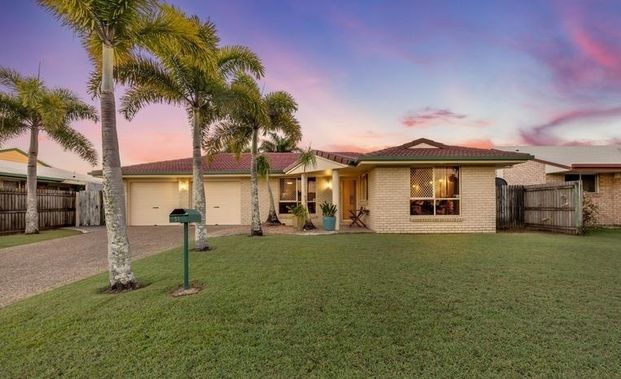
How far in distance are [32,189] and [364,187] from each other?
15.5 m

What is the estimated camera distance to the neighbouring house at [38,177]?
17.5 metres

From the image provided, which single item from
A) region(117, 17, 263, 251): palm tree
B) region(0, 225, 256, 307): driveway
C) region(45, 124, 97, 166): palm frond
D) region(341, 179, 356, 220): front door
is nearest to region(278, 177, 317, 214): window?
region(341, 179, 356, 220): front door

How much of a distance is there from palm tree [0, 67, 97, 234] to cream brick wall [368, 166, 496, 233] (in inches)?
553

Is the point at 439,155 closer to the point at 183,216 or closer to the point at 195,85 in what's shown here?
the point at 195,85

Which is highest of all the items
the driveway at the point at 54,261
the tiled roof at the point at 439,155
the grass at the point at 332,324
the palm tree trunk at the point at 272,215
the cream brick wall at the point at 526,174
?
the tiled roof at the point at 439,155

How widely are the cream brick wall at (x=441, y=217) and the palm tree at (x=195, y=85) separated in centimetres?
680

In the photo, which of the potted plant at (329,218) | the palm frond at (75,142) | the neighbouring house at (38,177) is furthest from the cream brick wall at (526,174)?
the neighbouring house at (38,177)

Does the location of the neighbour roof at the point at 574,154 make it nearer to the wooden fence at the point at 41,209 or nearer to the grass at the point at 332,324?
the grass at the point at 332,324

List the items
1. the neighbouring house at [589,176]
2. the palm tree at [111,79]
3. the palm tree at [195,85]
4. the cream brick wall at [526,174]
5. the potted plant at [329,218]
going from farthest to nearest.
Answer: the cream brick wall at [526,174]
the neighbouring house at [589,176]
the potted plant at [329,218]
the palm tree at [195,85]
the palm tree at [111,79]

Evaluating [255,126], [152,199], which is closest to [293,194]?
[255,126]

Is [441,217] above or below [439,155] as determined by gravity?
below

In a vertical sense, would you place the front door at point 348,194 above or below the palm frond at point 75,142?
below

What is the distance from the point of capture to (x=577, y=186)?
11.8 metres

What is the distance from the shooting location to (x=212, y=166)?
18375 millimetres
